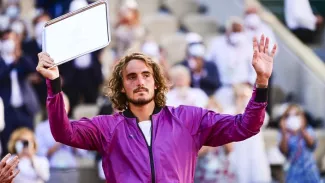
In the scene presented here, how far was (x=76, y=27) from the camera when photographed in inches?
283

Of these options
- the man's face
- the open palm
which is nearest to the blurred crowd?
the man's face

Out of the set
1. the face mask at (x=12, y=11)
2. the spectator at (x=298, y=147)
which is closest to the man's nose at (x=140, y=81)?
the spectator at (x=298, y=147)

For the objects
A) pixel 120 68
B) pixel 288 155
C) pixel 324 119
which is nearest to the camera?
pixel 120 68

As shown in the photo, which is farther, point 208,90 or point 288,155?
point 208,90

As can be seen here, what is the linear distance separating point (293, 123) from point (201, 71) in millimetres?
1596

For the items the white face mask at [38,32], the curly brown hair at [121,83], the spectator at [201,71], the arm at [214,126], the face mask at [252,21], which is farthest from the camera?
the face mask at [252,21]

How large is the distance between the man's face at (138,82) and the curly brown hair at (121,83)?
0.16 feet

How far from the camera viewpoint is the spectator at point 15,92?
12586 mm

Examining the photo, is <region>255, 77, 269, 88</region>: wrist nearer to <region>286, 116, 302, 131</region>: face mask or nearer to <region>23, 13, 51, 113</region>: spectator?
<region>286, 116, 302, 131</region>: face mask

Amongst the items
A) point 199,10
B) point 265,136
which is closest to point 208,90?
point 265,136

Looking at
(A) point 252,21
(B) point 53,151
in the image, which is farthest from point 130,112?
(A) point 252,21

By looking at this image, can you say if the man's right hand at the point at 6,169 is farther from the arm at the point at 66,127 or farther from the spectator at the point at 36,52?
the spectator at the point at 36,52

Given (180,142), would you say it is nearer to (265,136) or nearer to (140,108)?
(140,108)

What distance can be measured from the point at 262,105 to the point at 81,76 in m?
6.81
